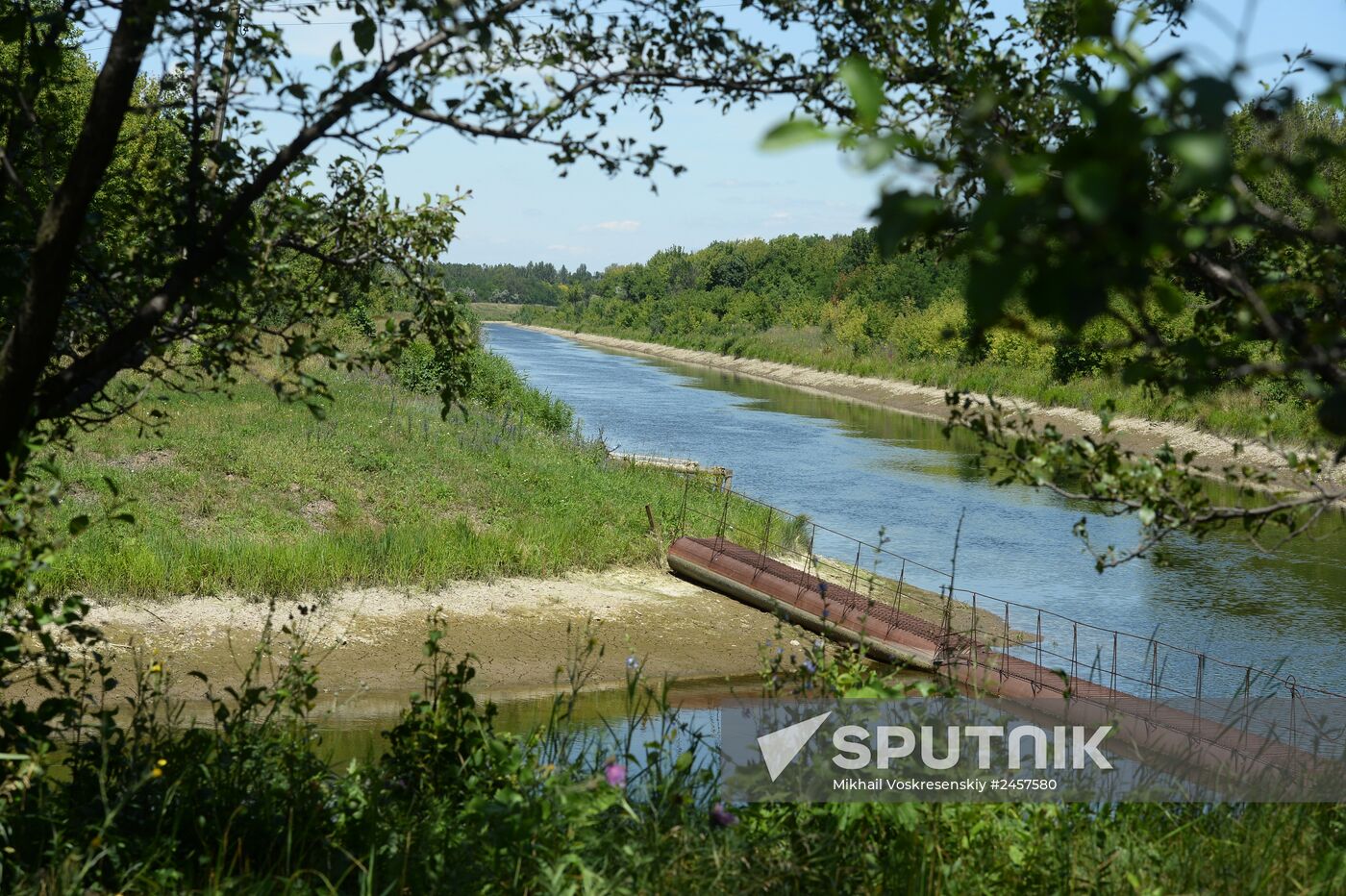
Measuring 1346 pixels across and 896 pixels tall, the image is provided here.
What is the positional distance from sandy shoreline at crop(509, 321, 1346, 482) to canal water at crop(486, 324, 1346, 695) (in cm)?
173

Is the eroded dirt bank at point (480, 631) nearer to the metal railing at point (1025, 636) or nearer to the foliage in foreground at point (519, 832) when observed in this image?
the metal railing at point (1025, 636)

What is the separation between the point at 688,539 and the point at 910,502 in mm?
8149

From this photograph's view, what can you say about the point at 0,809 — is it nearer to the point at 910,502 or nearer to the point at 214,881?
the point at 214,881

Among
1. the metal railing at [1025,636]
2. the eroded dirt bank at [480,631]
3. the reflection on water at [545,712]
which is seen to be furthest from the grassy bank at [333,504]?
the reflection on water at [545,712]

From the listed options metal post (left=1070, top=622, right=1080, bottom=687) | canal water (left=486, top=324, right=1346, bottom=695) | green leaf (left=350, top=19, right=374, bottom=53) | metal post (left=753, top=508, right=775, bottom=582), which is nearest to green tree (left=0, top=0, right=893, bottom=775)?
green leaf (left=350, top=19, right=374, bottom=53)

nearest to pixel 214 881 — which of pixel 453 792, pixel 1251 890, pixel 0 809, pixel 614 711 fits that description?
pixel 0 809

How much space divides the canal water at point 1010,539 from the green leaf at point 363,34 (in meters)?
2.56

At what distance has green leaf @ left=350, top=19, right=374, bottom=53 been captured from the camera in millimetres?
3115

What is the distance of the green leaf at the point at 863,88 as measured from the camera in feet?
4.78

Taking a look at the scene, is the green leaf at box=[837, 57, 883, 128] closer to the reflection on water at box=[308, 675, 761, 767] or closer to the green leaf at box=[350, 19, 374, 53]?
the green leaf at box=[350, 19, 374, 53]

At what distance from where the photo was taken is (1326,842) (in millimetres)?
3803

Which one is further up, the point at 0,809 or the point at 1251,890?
the point at 1251,890

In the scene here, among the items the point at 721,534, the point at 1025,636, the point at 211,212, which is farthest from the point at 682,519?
the point at 211,212

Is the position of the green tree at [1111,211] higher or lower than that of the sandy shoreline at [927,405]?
higher
